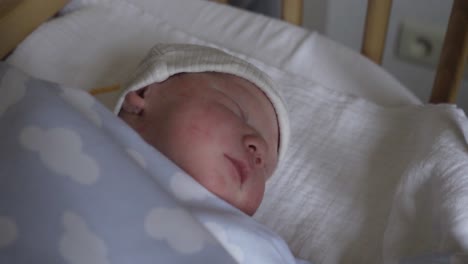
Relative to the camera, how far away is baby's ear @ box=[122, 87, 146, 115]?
73cm

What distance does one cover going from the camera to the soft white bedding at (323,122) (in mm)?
715

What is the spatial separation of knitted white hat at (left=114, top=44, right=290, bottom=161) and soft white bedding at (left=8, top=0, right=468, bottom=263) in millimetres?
94

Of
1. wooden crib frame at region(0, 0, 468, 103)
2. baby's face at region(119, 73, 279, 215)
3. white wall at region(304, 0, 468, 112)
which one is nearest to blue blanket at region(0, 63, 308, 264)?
baby's face at region(119, 73, 279, 215)

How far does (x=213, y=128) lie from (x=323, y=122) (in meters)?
0.26

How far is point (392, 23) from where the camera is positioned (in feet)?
4.37

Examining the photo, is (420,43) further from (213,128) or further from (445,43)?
(213,128)

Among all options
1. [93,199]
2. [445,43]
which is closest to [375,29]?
[445,43]

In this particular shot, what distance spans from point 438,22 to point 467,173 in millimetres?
678

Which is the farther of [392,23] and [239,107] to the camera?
[392,23]

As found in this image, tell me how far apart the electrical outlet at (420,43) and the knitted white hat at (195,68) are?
0.65m

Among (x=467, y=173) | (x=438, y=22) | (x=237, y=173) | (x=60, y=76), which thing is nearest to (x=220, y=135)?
(x=237, y=173)

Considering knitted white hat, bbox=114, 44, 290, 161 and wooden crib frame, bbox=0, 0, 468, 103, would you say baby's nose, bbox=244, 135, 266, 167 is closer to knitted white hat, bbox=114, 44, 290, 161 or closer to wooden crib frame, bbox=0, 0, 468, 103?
knitted white hat, bbox=114, 44, 290, 161

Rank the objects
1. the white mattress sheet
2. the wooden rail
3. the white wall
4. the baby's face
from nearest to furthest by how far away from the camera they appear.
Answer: the baby's face, the wooden rail, the white mattress sheet, the white wall

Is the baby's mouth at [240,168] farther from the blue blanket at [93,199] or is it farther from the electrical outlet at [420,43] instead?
the electrical outlet at [420,43]
